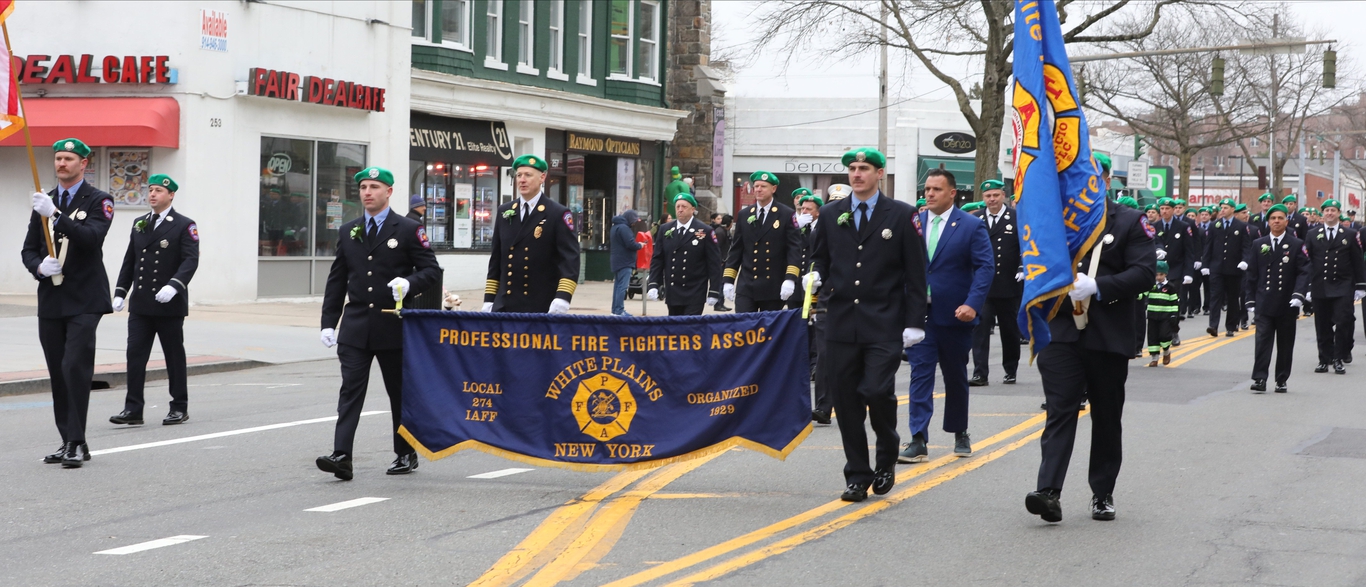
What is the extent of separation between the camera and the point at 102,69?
2195cm

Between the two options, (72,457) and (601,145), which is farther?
(601,145)

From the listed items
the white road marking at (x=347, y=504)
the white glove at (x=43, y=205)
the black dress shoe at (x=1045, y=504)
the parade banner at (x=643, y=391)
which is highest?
the white glove at (x=43, y=205)

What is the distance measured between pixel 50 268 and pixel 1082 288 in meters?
6.33

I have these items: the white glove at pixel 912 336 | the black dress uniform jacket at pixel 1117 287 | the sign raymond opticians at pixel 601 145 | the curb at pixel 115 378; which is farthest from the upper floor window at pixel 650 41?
the black dress uniform jacket at pixel 1117 287

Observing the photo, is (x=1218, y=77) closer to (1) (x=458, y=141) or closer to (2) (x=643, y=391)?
(1) (x=458, y=141)

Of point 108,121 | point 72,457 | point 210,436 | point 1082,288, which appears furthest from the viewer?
point 108,121

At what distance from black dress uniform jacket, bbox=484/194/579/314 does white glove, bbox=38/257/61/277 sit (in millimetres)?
2784

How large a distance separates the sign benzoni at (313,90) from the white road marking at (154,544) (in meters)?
16.9

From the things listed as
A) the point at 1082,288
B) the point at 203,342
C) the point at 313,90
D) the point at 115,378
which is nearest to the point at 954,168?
the point at 313,90

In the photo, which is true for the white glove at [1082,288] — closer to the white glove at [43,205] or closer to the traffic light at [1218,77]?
the white glove at [43,205]

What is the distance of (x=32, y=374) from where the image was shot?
1373cm

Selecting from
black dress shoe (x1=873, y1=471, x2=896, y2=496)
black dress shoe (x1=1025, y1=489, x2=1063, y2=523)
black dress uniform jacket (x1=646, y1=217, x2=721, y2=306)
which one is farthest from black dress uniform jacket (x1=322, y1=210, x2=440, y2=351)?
black dress uniform jacket (x1=646, y1=217, x2=721, y2=306)

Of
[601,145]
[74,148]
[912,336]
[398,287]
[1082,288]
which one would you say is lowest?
[912,336]

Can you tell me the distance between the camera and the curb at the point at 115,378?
13180mm
